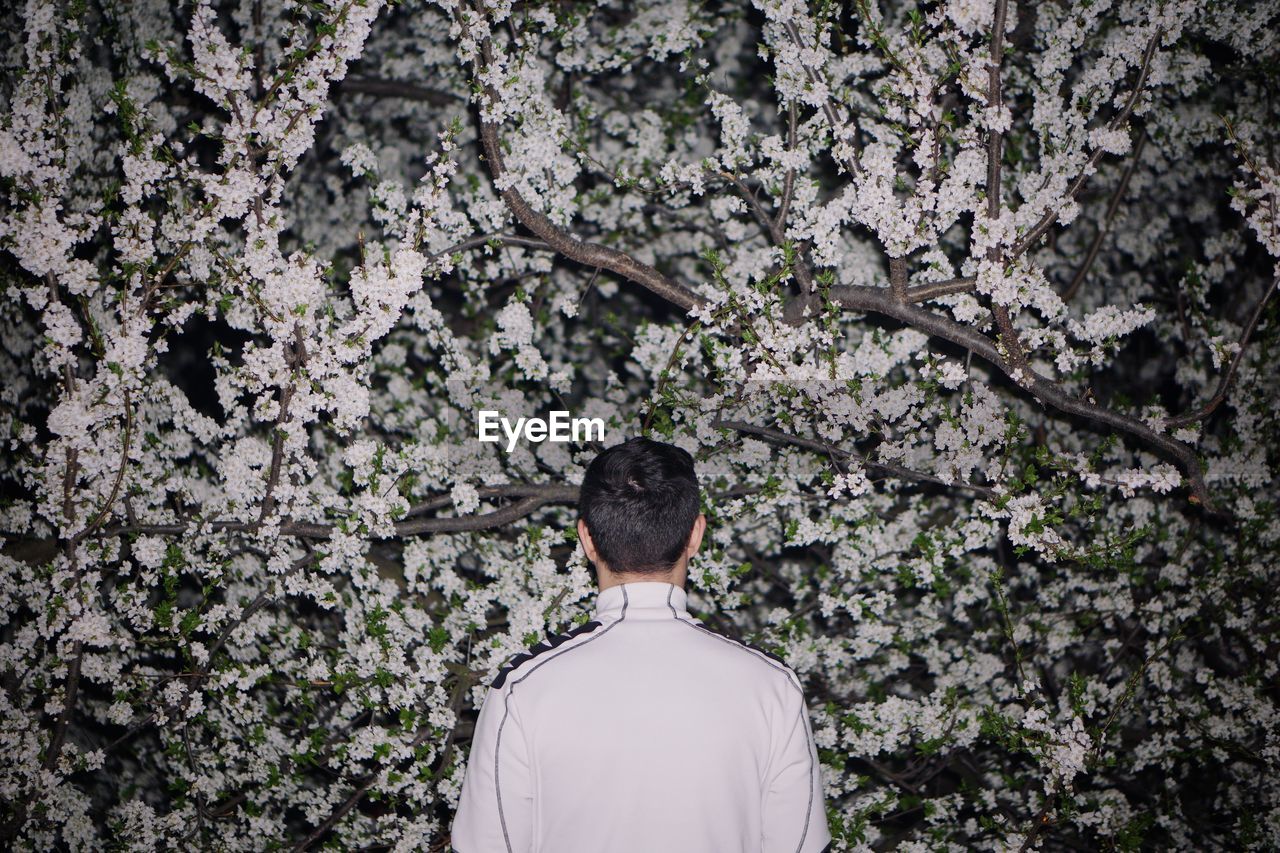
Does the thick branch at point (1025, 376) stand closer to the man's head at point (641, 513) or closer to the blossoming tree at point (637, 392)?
the blossoming tree at point (637, 392)

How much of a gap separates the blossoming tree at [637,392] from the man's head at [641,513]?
1.29m

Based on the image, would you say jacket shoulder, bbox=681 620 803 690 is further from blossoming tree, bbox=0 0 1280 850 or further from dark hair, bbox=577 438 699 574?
blossoming tree, bbox=0 0 1280 850

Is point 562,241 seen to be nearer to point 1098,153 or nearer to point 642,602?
point 642,602

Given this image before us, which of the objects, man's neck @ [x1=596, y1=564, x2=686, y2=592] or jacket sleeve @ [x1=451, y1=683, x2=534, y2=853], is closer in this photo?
jacket sleeve @ [x1=451, y1=683, x2=534, y2=853]

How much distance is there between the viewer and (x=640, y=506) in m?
2.01

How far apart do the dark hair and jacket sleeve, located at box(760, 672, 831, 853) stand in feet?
1.50

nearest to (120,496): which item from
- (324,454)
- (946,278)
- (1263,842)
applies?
(324,454)

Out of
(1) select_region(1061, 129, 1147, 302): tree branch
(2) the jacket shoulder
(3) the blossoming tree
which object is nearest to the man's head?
(2) the jacket shoulder

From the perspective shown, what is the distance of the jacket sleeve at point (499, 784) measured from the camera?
73.2 inches

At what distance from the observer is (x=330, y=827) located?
369 centimetres

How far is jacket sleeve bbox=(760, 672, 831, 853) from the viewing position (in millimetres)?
1957

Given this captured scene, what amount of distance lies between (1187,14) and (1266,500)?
2.33 m

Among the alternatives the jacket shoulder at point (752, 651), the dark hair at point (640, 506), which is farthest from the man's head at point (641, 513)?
the jacket shoulder at point (752, 651)

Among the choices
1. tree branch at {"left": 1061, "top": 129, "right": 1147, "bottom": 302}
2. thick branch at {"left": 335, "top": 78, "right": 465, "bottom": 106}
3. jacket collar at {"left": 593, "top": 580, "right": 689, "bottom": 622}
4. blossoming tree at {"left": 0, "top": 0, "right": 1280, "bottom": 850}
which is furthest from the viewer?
thick branch at {"left": 335, "top": 78, "right": 465, "bottom": 106}
